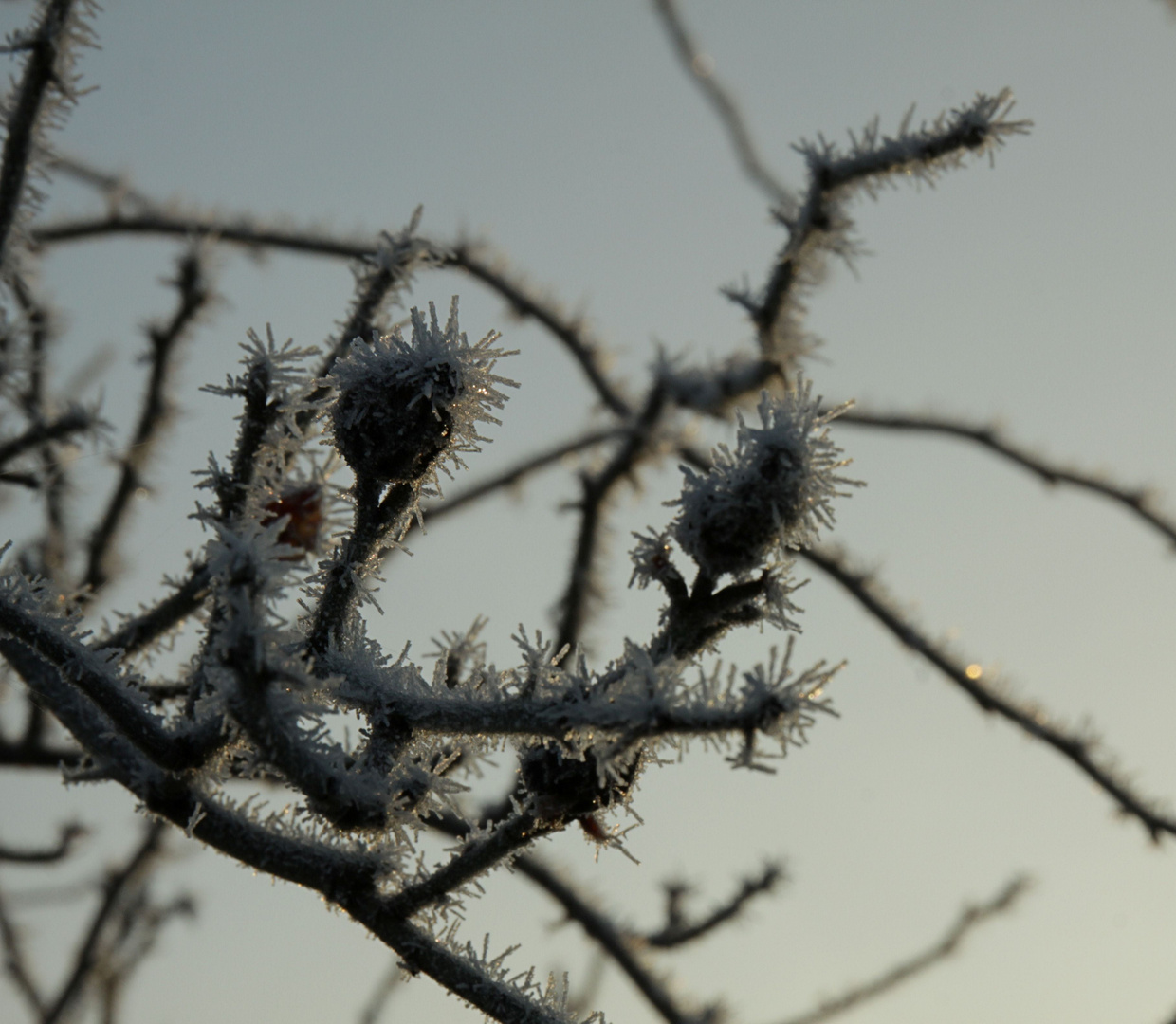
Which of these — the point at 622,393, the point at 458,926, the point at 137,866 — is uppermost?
the point at 622,393

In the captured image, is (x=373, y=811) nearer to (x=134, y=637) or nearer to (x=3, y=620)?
(x=3, y=620)

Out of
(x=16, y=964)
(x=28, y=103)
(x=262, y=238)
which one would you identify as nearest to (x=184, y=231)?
(x=262, y=238)

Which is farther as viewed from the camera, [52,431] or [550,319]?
[550,319]

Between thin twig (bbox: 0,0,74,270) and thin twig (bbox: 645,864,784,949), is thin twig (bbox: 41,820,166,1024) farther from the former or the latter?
thin twig (bbox: 0,0,74,270)

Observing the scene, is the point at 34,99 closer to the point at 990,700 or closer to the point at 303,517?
the point at 303,517

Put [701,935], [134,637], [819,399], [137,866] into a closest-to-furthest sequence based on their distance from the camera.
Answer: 1. [819,399]
2. [134,637]
3. [701,935]
4. [137,866]

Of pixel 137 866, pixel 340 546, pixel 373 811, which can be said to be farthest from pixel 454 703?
pixel 137 866
